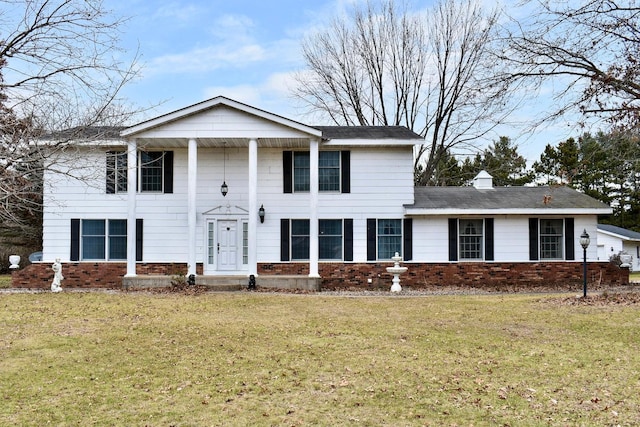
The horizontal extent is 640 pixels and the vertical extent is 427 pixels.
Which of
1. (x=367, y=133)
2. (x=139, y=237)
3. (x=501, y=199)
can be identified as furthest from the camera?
(x=501, y=199)

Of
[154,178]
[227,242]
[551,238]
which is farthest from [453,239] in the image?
[154,178]

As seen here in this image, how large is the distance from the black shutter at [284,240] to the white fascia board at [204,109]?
131 inches

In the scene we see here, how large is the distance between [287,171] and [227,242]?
318cm

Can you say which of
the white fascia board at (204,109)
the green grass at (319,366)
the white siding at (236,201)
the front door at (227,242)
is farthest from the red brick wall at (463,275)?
the green grass at (319,366)

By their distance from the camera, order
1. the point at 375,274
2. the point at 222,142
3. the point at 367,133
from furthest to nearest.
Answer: the point at 367,133 < the point at 375,274 < the point at 222,142

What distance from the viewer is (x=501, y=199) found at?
19812 millimetres

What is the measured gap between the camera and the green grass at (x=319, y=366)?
221 inches

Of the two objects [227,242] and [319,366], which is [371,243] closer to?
[227,242]

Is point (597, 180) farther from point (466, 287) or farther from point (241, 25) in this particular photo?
point (241, 25)

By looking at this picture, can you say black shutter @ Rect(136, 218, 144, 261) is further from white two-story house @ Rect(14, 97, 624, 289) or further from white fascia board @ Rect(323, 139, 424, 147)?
white fascia board @ Rect(323, 139, 424, 147)

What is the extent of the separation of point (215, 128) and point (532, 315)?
10825 millimetres

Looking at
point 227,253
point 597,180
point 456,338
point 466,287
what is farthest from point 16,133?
point 597,180

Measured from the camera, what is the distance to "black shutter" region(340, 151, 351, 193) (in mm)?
18719

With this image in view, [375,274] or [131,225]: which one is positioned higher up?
[131,225]
